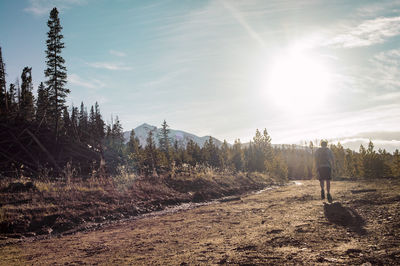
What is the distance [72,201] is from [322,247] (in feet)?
37.1

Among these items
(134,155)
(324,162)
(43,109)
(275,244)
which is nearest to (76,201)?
(275,244)

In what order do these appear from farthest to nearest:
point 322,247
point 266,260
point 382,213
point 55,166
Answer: point 55,166 < point 382,213 < point 322,247 < point 266,260

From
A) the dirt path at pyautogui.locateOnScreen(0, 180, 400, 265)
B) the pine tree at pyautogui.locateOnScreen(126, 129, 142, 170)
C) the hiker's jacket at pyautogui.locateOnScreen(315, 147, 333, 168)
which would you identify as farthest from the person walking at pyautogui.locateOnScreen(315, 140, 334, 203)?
the pine tree at pyautogui.locateOnScreen(126, 129, 142, 170)

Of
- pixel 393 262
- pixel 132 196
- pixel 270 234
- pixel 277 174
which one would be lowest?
pixel 277 174

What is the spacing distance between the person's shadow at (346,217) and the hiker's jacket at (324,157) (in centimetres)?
342

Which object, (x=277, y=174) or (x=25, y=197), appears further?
(x=277, y=174)

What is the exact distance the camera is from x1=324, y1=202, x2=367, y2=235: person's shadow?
13.3 feet

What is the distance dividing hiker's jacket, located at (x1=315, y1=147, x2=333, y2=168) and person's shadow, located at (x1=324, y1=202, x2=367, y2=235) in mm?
3423

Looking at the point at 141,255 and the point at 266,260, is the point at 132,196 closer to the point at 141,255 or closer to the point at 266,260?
the point at 141,255

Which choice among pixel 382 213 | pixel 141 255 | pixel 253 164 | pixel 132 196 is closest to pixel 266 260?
pixel 141 255

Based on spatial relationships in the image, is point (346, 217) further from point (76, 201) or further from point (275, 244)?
point (76, 201)

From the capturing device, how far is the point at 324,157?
9078 millimetres

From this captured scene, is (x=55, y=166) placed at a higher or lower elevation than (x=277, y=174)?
higher

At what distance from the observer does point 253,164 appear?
6594cm
